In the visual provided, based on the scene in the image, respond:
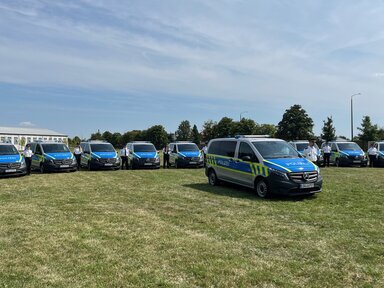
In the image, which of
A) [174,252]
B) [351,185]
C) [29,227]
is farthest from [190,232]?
[351,185]

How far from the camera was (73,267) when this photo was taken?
5.05m

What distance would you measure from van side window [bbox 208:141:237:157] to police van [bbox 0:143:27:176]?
Answer: 909 centimetres

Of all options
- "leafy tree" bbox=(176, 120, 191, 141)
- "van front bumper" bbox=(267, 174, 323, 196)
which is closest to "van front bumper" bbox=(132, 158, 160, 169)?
"van front bumper" bbox=(267, 174, 323, 196)

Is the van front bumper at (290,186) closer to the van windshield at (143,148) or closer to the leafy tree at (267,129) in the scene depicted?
the van windshield at (143,148)

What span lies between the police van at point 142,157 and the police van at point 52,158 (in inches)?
141

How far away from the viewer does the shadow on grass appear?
10.9m

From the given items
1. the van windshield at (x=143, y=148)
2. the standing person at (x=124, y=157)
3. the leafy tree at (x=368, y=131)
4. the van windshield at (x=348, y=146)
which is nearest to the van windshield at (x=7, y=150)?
the standing person at (x=124, y=157)

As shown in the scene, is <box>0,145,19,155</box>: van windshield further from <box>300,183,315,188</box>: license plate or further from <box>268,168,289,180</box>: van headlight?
<box>300,183,315,188</box>: license plate

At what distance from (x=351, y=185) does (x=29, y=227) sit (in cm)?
1095

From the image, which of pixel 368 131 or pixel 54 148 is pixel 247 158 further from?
pixel 368 131

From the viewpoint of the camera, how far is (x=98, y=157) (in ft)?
71.9

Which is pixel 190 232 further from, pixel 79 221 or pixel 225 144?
pixel 225 144

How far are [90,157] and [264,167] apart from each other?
1370 cm

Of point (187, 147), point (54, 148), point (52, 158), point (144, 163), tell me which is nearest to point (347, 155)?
point (187, 147)
